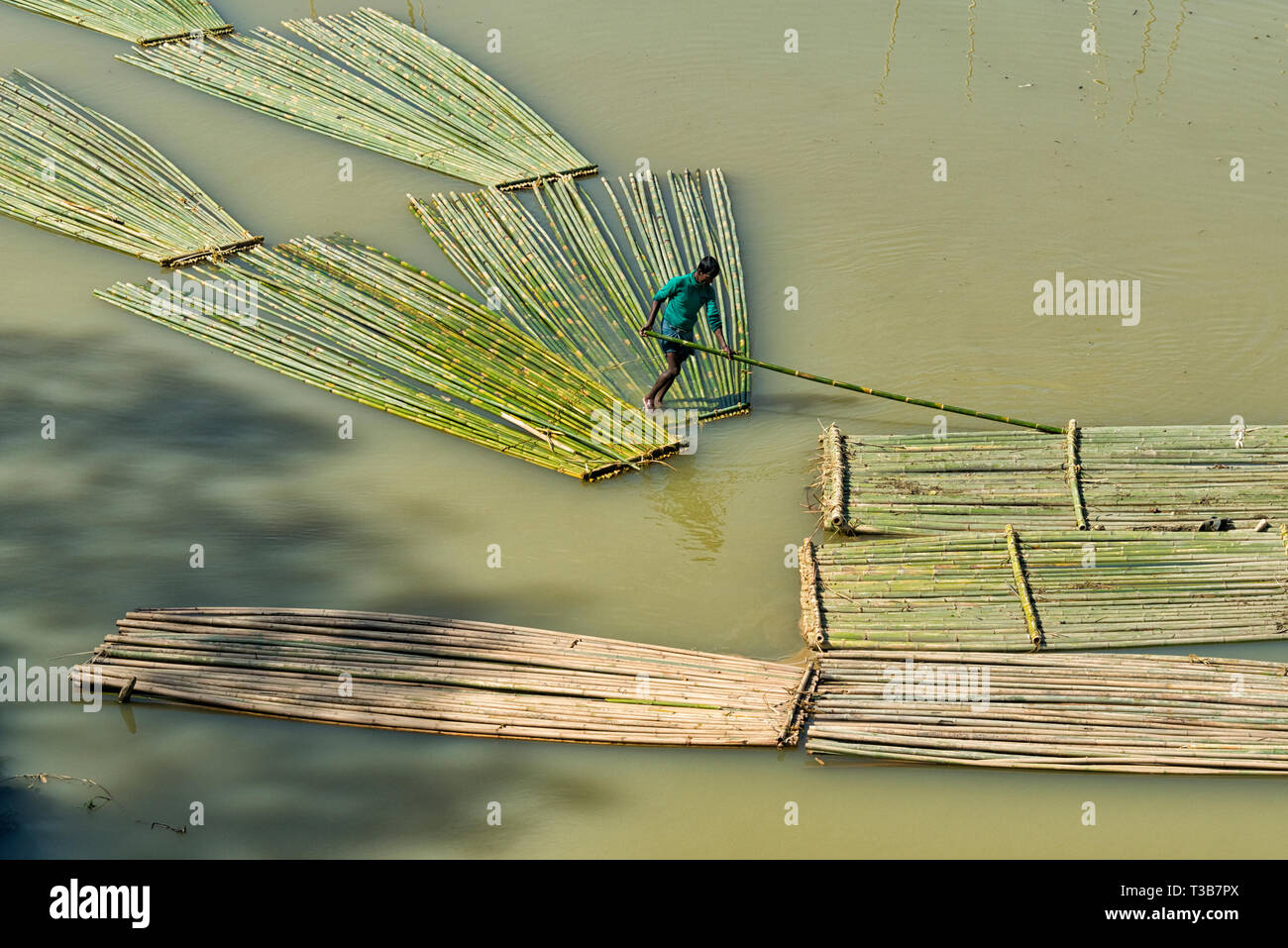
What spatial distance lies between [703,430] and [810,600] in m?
1.36

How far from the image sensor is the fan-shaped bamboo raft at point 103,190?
741 cm

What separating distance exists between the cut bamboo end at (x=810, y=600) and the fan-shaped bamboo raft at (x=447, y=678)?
182mm

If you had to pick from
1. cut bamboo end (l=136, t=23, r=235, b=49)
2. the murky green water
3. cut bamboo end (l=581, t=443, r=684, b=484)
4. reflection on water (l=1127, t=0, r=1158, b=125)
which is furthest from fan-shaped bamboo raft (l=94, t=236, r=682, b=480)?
reflection on water (l=1127, t=0, r=1158, b=125)

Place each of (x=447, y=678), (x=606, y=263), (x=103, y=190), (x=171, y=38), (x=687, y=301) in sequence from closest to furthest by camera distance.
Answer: (x=447, y=678)
(x=687, y=301)
(x=606, y=263)
(x=103, y=190)
(x=171, y=38)

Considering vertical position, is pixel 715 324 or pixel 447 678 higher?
pixel 715 324

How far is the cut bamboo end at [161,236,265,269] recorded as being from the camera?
23.9ft

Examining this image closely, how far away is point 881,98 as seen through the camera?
8.73 meters

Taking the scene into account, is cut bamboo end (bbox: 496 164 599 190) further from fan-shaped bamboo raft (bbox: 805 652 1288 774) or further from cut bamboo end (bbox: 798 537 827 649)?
fan-shaped bamboo raft (bbox: 805 652 1288 774)

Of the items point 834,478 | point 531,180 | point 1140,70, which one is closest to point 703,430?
point 834,478

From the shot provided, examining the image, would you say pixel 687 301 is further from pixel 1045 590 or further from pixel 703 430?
pixel 1045 590

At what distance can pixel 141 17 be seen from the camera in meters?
9.51

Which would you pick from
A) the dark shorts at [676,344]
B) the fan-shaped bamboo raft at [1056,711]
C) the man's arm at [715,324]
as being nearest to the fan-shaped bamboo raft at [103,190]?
the dark shorts at [676,344]

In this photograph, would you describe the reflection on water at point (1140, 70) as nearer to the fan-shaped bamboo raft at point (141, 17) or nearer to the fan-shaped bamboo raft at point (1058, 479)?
the fan-shaped bamboo raft at point (1058, 479)

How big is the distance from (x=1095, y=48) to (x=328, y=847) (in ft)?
25.4
